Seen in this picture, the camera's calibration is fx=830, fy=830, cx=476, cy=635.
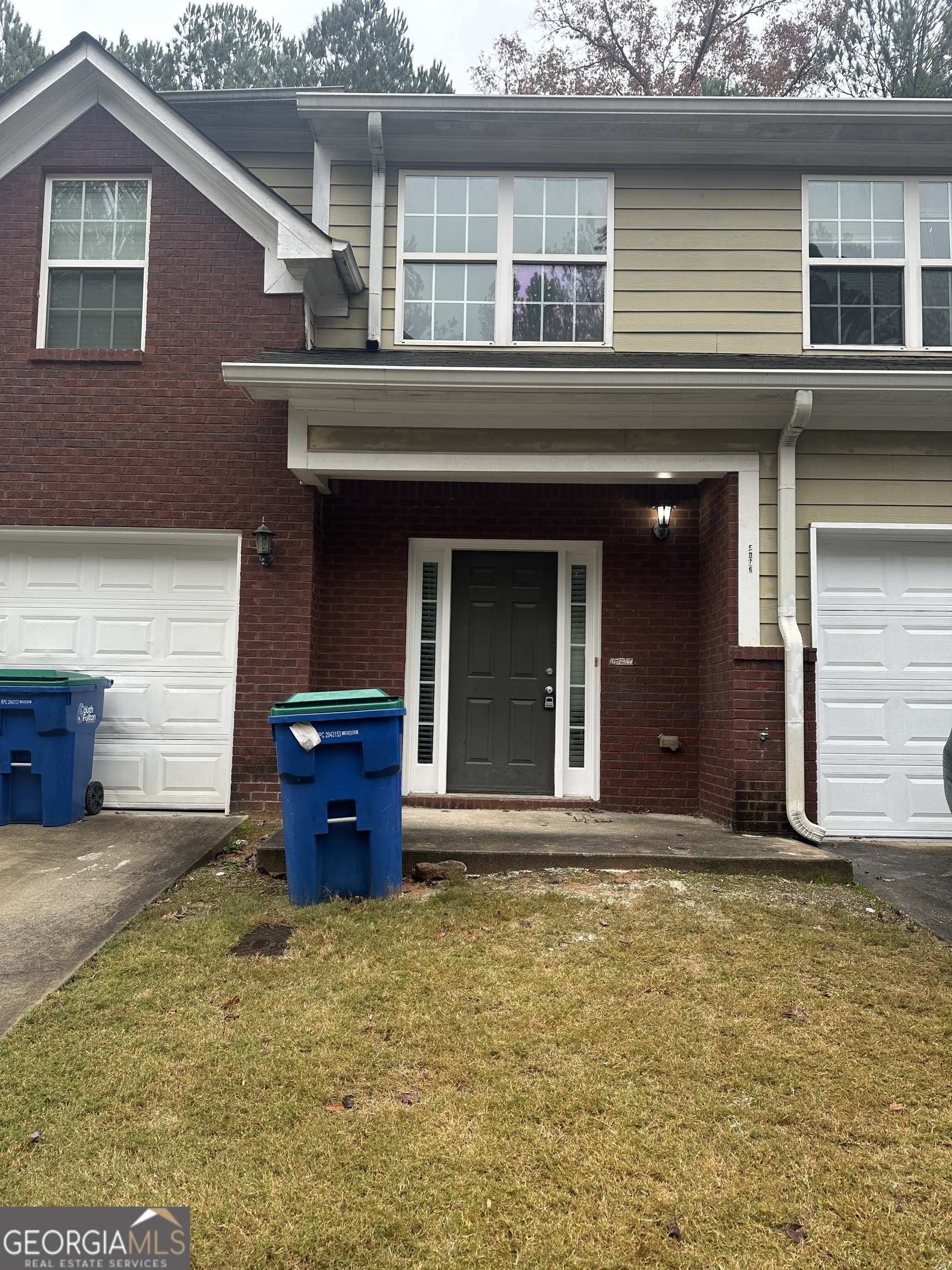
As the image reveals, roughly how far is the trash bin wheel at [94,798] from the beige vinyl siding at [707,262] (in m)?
5.56

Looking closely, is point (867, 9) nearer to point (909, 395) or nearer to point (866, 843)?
point (909, 395)

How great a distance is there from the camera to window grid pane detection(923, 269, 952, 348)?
23.2ft

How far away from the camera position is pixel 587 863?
5.22 metres

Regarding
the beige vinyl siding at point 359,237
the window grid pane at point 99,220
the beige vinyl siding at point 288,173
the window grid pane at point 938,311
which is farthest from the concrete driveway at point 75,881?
the window grid pane at point 938,311

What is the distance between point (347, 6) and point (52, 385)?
50.8ft

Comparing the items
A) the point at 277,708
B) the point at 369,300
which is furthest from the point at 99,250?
the point at 277,708

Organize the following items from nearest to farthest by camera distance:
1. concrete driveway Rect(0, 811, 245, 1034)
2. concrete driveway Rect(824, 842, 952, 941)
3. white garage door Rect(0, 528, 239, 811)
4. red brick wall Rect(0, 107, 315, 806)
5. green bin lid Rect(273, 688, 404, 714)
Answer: concrete driveway Rect(0, 811, 245, 1034) → green bin lid Rect(273, 688, 404, 714) → concrete driveway Rect(824, 842, 952, 941) → red brick wall Rect(0, 107, 315, 806) → white garage door Rect(0, 528, 239, 811)

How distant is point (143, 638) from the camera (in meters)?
6.95

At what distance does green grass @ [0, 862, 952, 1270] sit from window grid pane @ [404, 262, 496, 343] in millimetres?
5008

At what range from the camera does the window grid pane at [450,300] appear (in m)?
7.21

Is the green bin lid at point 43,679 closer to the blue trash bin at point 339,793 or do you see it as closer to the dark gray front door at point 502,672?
the blue trash bin at point 339,793

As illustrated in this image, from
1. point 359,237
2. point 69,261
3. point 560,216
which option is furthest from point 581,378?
point 69,261

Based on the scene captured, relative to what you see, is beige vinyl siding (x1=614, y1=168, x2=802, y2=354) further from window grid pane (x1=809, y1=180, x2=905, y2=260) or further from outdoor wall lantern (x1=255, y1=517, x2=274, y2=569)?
outdoor wall lantern (x1=255, y1=517, x2=274, y2=569)

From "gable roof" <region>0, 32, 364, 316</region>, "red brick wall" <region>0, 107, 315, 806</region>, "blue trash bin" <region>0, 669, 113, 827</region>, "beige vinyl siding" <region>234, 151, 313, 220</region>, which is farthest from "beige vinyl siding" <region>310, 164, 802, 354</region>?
"blue trash bin" <region>0, 669, 113, 827</region>
